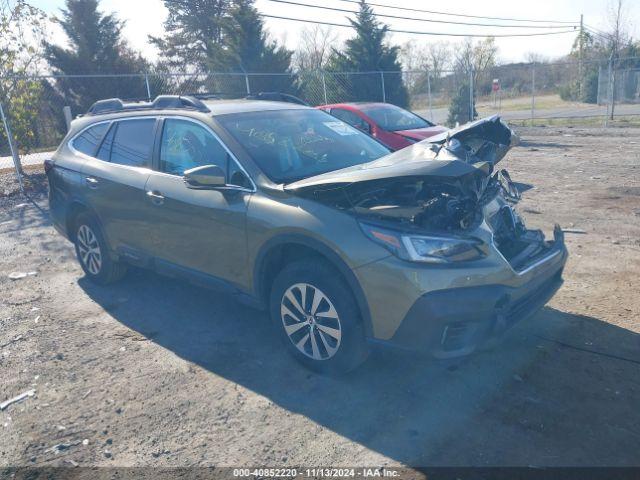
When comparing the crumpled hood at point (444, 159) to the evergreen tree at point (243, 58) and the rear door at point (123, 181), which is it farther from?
the evergreen tree at point (243, 58)

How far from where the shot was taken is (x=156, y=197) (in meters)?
4.71

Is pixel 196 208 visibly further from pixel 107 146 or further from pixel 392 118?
pixel 392 118

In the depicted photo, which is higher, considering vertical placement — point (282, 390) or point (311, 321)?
point (311, 321)

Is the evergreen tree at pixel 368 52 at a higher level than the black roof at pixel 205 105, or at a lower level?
higher

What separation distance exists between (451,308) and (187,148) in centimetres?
262

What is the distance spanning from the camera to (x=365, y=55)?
23.8 metres

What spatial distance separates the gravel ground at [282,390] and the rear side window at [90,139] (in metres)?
1.48

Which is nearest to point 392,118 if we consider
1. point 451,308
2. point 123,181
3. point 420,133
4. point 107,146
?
point 420,133

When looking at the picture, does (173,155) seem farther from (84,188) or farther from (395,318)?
(395,318)

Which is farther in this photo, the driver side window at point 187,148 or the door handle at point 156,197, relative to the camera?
the door handle at point 156,197

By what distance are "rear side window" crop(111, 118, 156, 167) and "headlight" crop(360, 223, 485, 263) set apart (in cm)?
254

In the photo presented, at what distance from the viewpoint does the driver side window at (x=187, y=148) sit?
14.4 feet

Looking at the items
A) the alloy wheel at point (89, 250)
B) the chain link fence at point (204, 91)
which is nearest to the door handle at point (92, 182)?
the alloy wheel at point (89, 250)

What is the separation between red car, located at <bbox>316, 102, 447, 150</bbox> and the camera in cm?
1064
